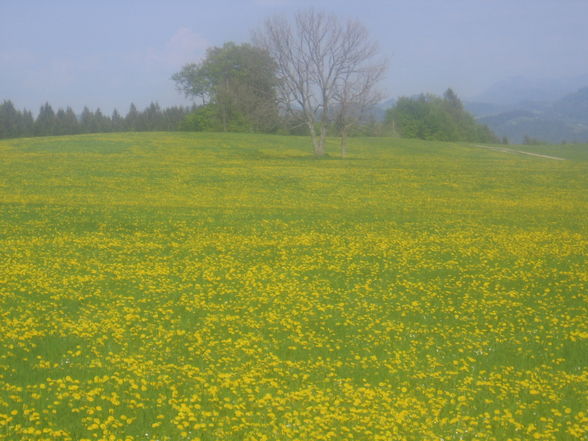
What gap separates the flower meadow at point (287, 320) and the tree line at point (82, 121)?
86122 millimetres

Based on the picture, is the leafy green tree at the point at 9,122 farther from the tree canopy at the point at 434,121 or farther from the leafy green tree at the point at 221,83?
the tree canopy at the point at 434,121

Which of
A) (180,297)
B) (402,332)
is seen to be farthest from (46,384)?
(402,332)

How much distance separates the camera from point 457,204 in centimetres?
2944

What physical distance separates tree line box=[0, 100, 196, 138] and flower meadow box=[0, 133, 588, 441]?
8612 centimetres

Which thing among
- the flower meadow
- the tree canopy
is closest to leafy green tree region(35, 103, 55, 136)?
the tree canopy

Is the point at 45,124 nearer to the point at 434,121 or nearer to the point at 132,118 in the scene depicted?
the point at 132,118

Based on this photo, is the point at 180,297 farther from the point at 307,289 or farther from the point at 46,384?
the point at 46,384

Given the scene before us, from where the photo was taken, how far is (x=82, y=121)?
12212 centimetres

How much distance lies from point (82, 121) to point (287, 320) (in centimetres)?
12107

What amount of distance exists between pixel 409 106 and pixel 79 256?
12577 cm

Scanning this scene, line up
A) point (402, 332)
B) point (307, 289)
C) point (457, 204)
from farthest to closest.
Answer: point (457, 204) → point (307, 289) → point (402, 332)

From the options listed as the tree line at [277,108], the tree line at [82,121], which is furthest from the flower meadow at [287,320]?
the tree line at [82,121]

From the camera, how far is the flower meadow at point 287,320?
26.8 ft

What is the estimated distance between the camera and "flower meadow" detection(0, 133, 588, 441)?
8156mm
